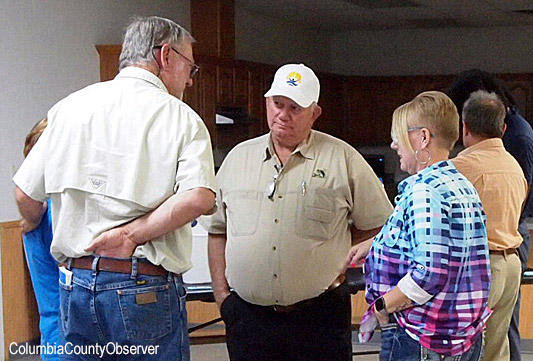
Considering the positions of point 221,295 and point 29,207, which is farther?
point 221,295

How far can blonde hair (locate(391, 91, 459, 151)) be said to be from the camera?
2.38m

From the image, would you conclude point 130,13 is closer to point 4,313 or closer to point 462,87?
point 4,313

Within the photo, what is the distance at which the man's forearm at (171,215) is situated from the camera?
2.13 metres

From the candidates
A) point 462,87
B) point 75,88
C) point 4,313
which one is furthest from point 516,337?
point 75,88

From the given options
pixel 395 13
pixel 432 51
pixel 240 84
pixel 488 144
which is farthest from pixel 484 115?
pixel 432 51

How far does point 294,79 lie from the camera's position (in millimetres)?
2867

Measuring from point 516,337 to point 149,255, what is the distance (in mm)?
2035

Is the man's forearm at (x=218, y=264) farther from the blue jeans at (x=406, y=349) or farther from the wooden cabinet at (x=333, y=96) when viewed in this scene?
the wooden cabinet at (x=333, y=96)

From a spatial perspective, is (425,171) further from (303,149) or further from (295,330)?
(295,330)

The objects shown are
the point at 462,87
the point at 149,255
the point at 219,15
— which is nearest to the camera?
the point at 149,255

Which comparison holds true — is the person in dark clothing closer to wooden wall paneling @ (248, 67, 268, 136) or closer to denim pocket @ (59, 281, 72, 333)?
denim pocket @ (59, 281, 72, 333)

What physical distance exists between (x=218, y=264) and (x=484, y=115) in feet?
3.82

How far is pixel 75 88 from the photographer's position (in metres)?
6.25

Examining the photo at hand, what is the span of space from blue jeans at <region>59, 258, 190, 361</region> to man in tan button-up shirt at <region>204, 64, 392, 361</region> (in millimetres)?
655
